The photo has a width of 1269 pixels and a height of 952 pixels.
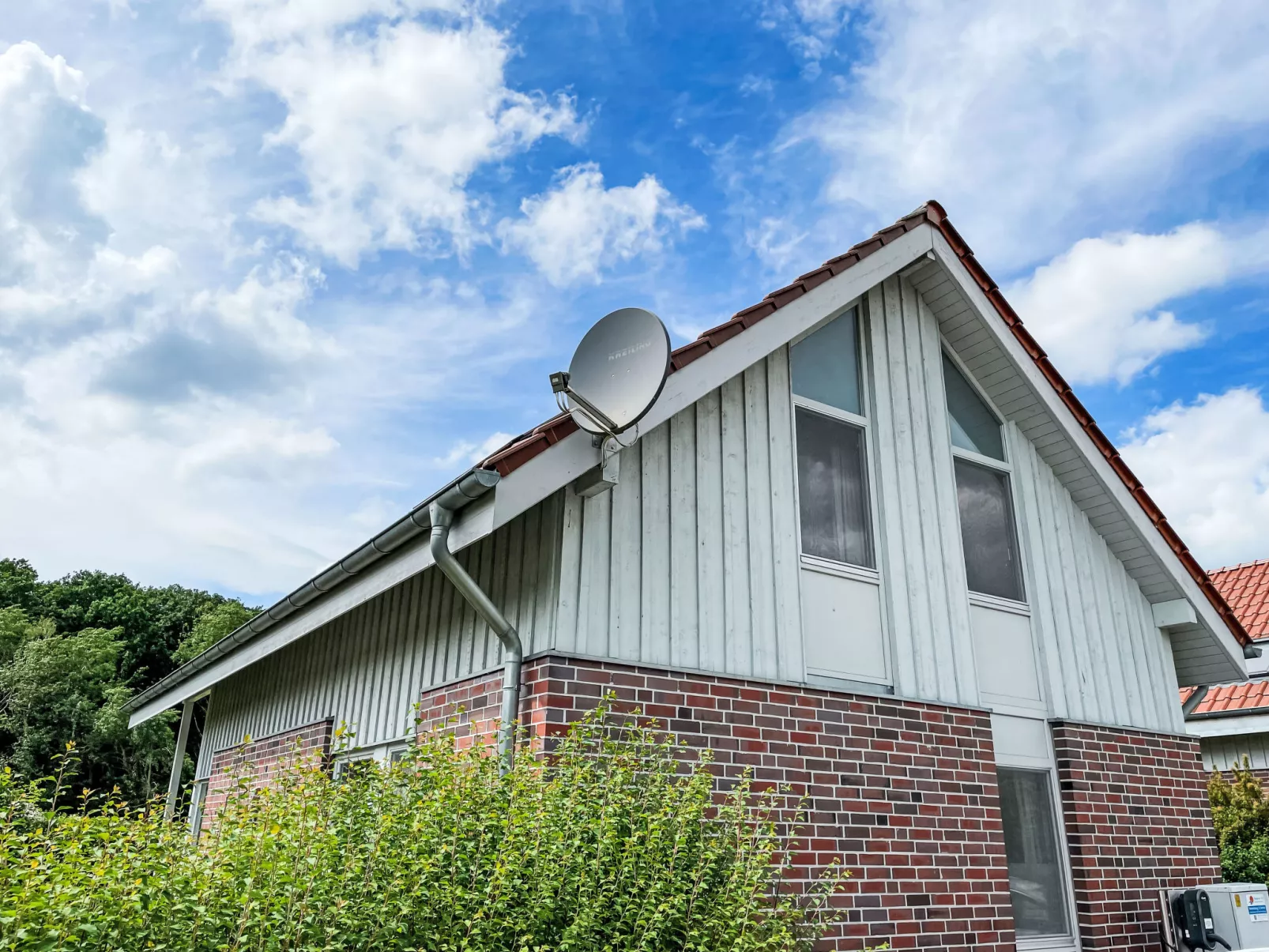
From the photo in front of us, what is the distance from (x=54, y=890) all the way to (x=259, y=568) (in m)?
44.4

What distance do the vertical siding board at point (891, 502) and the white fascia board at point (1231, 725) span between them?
373 inches

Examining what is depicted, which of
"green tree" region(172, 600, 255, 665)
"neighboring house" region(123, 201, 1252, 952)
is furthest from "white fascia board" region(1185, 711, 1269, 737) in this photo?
"green tree" region(172, 600, 255, 665)

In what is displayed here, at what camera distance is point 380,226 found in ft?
41.4

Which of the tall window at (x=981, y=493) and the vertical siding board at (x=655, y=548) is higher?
the tall window at (x=981, y=493)

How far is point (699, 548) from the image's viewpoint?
245 inches

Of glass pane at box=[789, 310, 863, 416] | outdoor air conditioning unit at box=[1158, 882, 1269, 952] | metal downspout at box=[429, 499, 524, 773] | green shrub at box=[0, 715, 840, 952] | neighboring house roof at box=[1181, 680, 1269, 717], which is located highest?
glass pane at box=[789, 310, 863, 416]

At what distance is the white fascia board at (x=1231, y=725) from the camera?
46.2 ft

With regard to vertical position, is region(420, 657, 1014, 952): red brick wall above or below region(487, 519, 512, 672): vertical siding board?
below

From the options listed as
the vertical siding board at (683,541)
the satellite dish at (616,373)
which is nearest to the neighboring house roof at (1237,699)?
the vertical siding board at (683,541)

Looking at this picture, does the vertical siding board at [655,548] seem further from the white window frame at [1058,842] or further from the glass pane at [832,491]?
the white window frame at [1058,842]

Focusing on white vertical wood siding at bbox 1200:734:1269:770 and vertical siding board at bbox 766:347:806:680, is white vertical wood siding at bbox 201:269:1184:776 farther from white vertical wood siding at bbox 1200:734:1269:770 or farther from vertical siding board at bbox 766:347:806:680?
white vertical wood siding at bbox 1200:734:1269:770

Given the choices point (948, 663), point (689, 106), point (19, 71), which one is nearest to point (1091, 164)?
point (689, 106)

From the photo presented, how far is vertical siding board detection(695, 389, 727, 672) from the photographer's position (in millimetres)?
6047

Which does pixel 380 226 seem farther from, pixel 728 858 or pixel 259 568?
pixel 259 568
